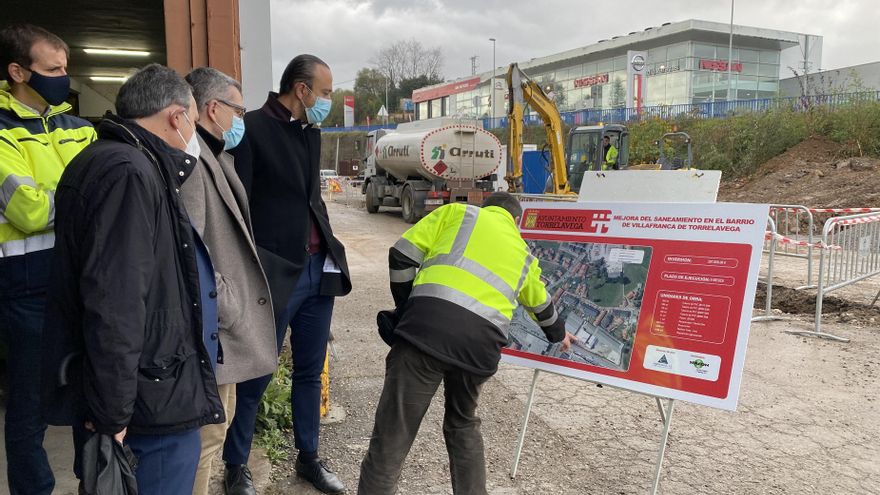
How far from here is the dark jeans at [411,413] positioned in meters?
2.57

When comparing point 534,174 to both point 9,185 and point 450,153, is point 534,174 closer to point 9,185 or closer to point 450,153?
point 450,153

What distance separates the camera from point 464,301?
99.5 inches

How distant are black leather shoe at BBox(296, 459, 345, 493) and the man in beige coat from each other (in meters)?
0.80

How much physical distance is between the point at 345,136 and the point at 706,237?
166ft

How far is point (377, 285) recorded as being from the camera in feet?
28.4

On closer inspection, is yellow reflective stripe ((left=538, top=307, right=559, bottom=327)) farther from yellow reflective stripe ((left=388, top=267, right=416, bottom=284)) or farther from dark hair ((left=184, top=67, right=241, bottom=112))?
dark hair ((left=184, top=67, right=241, bottom=112))

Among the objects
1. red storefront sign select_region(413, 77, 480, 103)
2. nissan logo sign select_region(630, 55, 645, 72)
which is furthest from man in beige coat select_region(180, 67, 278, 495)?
red storefront sign select_region(413, 77, 480, 103)

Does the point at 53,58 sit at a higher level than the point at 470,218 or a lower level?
higher

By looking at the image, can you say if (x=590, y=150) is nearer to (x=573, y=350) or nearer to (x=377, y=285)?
(x=377, y=285)

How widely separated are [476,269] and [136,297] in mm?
1339

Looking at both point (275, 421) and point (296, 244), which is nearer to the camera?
point (296, 244)

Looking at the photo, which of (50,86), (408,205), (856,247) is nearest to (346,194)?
(408,205)

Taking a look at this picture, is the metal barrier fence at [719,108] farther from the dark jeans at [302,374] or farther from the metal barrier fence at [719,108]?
the dark jeans at [302,374]

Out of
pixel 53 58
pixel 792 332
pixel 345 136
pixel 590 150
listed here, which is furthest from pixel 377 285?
pixel 345 136
